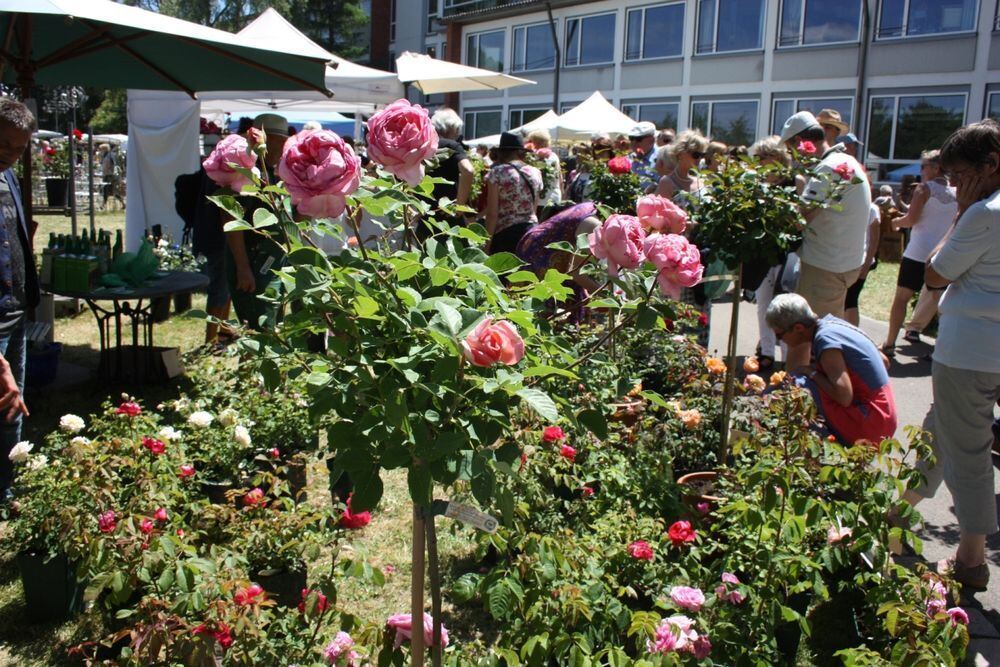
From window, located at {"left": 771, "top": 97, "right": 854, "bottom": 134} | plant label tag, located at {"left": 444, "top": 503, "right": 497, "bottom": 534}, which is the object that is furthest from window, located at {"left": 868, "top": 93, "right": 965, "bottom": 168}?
plant label tag, located at {"left": 444, "top": 503, "right": 497, "bottom": 534}

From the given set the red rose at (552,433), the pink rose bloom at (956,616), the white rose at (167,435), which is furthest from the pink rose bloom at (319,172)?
the pink rose bloom at (956,616)

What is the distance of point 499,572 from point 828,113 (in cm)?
509

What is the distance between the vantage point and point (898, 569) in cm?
239

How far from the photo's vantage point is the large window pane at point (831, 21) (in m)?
22.2

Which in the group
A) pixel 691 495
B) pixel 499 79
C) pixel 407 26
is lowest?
pixel 691 495

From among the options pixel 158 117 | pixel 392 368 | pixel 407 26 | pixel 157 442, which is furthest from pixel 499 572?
pixel 407 26

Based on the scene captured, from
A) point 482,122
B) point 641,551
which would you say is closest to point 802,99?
point 482,122

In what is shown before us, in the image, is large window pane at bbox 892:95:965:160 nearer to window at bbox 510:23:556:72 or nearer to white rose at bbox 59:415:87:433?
window at bbox 510:23:556:72

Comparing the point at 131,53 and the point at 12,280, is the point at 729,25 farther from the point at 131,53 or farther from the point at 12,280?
the point at 12,280

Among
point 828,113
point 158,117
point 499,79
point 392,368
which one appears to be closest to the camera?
point 392,368

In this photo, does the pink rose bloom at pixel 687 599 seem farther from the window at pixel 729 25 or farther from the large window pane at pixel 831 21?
the window at pixel 729 25

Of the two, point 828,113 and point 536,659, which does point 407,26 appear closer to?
point 828,113

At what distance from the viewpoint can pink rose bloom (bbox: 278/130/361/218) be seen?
134 cm

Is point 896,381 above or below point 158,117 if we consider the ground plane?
below
